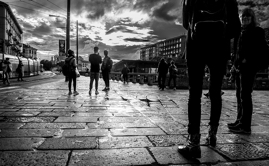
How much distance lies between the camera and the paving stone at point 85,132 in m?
2.55

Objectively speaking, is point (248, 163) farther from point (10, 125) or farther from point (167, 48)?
point (167, 48)

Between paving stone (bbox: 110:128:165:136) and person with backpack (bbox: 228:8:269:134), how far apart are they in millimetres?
1102

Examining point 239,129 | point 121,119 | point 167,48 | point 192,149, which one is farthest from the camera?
point 167,48

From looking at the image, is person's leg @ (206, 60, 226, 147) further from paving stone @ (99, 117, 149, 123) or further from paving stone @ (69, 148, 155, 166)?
paving stone @ (99, 117, 149, 123)

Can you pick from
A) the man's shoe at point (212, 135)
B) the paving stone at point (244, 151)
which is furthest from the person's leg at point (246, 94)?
the man's shoe at point (212, 135)

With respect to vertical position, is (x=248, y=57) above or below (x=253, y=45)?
below

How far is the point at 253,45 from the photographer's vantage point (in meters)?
2.81

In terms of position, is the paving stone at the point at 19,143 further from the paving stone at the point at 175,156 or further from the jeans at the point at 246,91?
the jeans at the point at 246,91

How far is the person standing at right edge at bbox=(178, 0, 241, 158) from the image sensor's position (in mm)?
1940

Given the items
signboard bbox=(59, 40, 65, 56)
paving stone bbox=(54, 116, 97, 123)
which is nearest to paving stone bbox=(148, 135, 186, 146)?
paving stone bbox=(54, 116, 97, 123)

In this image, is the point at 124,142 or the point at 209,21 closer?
the point at 209,21

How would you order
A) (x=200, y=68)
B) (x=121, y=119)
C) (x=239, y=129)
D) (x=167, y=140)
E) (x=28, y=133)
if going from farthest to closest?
(x=121, y=119)
(x=239, y=129)
(x=28, y=133)
(x=167, y=140)
(x=200, y=68)

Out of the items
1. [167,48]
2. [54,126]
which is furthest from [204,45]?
[167,48]

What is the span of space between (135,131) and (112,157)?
3.09ft
